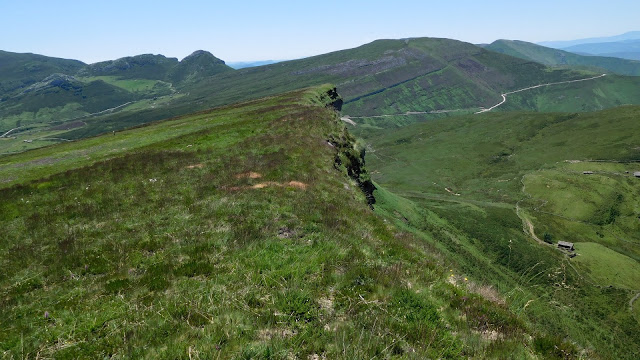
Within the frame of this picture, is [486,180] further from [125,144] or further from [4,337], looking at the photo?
[4,337]

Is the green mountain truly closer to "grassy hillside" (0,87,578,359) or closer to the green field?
"grassy hillside" (0,87,578,359)

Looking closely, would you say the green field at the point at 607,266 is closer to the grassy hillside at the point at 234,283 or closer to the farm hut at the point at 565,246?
the farm hut at the point at 565,246

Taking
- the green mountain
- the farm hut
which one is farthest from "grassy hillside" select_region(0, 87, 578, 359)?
the farm hut

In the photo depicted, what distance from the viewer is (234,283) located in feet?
38.4

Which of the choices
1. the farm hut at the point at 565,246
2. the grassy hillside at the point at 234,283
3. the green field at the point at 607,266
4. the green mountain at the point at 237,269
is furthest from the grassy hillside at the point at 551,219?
the grassy hillside at the point at 234,283

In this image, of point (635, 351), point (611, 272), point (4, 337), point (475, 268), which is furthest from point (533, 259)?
point (4, 337)

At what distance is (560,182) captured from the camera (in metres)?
133

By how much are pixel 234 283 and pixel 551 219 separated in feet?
429

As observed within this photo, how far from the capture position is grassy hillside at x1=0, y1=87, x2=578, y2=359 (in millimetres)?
8586

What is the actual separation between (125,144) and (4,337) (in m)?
53.4

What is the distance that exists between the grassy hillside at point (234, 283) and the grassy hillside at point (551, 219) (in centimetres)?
387

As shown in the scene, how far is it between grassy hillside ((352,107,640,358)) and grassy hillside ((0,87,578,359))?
387cm

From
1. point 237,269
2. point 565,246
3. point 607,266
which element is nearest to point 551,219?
point 565,246

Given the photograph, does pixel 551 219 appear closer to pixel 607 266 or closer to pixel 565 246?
pixel 565 246
